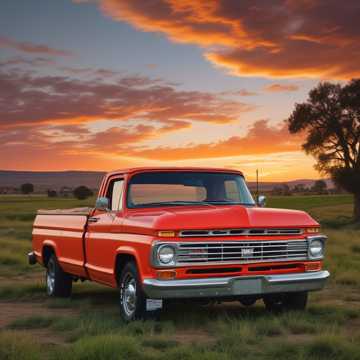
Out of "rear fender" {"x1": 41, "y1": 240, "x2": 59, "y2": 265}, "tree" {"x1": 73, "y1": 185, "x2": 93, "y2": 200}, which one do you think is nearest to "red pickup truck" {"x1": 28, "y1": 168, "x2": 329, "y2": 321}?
"rear fender" {"x1": 41, "y1": 240, "x2": 59, "y2": 265}

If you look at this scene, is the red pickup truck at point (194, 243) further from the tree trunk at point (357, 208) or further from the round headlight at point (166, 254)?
the tree trunk at point (357, 208)

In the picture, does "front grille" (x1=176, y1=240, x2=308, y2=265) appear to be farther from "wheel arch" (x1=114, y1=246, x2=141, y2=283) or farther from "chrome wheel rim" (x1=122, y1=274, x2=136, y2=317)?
"chrome wheel rim" (x1=122, y1=274, x2=136, y2=317)

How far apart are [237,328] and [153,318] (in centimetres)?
115

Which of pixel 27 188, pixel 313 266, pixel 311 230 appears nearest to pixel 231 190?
pixel 311 230

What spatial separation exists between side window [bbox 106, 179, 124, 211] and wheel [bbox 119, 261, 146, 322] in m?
1.10

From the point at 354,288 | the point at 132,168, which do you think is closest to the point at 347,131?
the point at 354,288

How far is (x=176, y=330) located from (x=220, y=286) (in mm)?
846

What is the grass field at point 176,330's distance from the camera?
8077mm

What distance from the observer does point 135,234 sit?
397 inches

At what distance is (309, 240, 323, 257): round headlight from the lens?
1043 cm

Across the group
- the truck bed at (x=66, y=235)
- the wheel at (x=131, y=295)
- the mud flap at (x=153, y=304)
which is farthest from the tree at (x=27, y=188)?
the mud flap at (x=153, y=304)

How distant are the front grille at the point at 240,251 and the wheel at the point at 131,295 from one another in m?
0.77

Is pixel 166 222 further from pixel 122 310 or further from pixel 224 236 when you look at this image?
pixel 122 310

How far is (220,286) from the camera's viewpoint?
9602 millimetres
